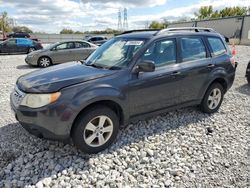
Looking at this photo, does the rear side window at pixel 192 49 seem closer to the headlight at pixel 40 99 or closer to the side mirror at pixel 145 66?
the side mirror at pixel 145 66

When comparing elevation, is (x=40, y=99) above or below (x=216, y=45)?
below

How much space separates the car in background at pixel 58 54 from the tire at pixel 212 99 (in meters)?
8.28

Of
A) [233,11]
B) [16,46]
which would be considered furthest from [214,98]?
[233,11]

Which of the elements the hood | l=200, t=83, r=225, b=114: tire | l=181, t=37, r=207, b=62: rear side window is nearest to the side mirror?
the hood

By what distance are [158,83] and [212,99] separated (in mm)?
1666

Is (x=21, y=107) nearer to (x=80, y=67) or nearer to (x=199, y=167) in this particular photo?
(x=80, y=67)

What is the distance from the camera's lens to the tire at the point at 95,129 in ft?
10.4

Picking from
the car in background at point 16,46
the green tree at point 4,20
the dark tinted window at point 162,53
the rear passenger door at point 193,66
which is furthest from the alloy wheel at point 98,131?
Answer: the green tree at point 4,20

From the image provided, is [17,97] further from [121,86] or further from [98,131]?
[121,86]

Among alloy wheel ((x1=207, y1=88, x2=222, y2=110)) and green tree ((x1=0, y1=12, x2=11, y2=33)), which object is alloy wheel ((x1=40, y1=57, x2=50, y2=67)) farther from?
green tree ((x1=0, y1=12, x2=11, y2=33))

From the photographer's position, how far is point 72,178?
2912 mm

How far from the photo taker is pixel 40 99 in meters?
2.98

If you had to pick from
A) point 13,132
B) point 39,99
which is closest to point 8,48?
point 13,132

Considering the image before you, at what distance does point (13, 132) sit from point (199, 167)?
10.0 ft
